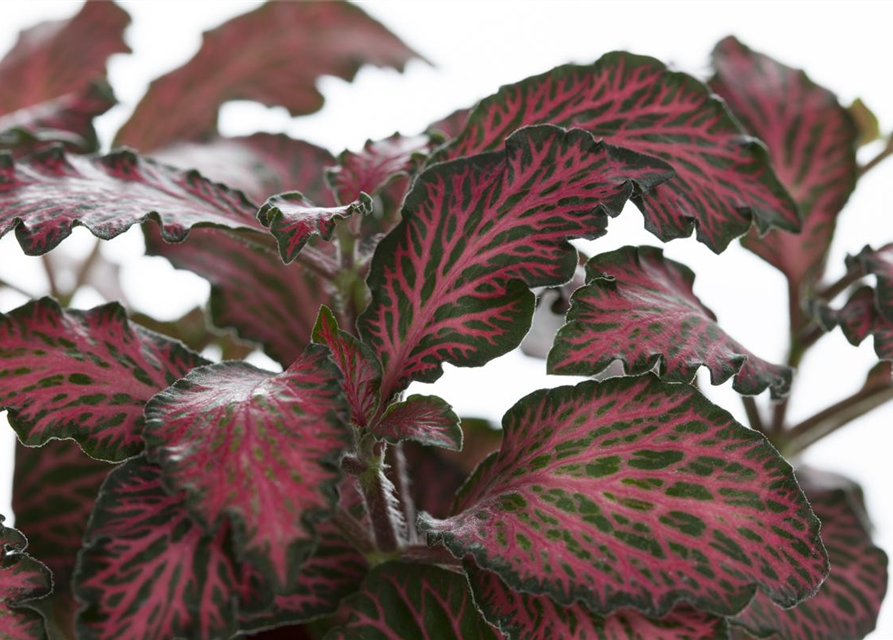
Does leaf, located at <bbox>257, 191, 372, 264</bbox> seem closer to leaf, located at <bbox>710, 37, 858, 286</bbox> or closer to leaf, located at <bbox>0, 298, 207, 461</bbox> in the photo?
leaf, located at <bbox>0, 298, 207, 461</bbox>

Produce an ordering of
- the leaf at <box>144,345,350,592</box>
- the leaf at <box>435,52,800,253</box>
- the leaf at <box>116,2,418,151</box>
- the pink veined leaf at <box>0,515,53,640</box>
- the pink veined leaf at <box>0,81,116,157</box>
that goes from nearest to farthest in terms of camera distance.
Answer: the leaf at <box>144,345,350,592</box> → the pink veined leaf at <box>0,515,53,640</box> → the leaf at <box>435,52,800,253</box> → the pink veined leaf at <box>0,81,116,157</box> → the leaf at <box>116,2,418,151</box>

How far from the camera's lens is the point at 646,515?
0.54 m

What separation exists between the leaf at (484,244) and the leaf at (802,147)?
36cm

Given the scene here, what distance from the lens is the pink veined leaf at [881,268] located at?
69cm

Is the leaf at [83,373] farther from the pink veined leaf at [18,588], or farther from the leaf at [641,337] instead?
the leaf at [641,337]

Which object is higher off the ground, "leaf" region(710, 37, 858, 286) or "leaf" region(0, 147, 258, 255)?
"leaf" region(710, 37, 858, 286)

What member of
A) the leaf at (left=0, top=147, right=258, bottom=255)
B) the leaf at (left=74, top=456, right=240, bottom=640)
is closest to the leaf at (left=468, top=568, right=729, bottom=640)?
the leaf at (left=74, top=456, right=240, bottom=640)

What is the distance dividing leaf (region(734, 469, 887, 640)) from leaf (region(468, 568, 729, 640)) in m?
0.08

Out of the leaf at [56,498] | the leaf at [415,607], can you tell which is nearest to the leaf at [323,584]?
the leaf at [415,607]

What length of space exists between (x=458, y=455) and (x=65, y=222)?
0.52 metres

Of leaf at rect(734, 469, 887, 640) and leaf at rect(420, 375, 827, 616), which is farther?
leaf at rect(734, 469, 887, 640)

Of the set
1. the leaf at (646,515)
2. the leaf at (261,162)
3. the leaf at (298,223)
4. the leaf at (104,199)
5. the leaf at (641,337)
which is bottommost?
the leaf at (261,162)

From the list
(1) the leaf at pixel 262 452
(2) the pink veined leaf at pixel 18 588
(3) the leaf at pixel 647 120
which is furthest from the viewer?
(3) the leaf at pixel 647 120

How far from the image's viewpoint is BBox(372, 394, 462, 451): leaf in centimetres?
55
